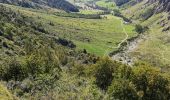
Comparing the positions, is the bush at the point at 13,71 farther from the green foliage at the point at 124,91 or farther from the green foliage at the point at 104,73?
the green foliage at the point at 104,73

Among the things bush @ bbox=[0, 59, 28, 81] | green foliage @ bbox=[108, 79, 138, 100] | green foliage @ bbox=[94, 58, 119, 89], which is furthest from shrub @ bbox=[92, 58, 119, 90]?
bush @ bbox=[0, 59, 28, 81]

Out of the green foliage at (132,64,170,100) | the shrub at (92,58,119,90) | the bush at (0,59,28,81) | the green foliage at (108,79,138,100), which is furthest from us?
the shrub at (92,58,119,90)

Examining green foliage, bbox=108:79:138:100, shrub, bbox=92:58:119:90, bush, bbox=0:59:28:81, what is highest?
bush, bbox=0:59:28:81

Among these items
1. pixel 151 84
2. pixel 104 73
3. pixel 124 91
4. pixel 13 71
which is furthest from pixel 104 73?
pixel 13 71

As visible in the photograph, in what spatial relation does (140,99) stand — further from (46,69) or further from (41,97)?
(41,97)

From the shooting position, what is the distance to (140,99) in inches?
3757

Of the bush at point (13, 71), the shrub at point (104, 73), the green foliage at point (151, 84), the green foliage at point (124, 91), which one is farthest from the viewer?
the shrub at point (104, 73)

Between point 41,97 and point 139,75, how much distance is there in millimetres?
50466

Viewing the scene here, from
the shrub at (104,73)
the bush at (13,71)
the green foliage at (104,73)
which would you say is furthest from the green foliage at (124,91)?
the bush at (13,71)

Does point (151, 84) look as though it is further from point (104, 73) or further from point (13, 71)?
point (13, 71)

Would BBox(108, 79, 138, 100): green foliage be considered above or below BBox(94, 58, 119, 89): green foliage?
above

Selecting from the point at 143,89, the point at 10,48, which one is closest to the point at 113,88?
the point at 143,89

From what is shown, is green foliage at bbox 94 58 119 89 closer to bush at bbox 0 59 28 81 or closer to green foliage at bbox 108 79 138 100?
green foliage at bbox 108 79 138 100

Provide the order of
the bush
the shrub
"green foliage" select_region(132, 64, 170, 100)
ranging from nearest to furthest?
the bush
"green foliage" select_region(132, 64, 170, 100)
the shrub
